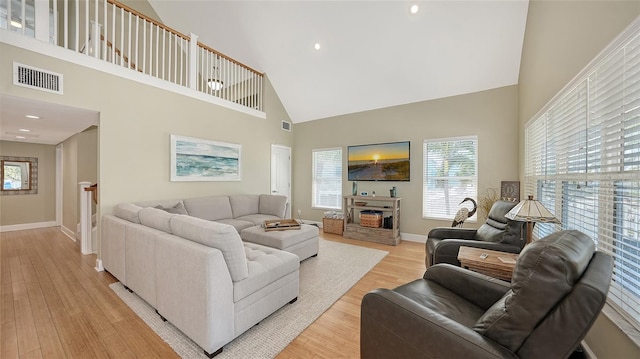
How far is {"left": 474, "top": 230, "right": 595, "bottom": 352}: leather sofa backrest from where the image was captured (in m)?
0.84

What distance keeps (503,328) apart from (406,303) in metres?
0.39

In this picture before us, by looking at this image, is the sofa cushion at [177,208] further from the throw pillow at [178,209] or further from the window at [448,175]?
the window at [448,175]

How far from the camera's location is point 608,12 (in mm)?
1424

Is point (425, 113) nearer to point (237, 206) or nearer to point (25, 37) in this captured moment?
point (237, 206)

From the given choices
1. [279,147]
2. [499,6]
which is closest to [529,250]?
[499,6]

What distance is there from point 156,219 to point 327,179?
4.00m

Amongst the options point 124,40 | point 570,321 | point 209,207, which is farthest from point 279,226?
point 124,40

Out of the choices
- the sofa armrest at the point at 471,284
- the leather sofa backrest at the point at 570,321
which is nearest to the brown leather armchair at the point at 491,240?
the sofa armrest at the point at 471,284

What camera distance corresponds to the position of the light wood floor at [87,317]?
5.60 feet

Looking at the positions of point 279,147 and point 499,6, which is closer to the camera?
point 499,6

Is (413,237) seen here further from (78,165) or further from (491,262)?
(78,165)

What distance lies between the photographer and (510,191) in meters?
3.65

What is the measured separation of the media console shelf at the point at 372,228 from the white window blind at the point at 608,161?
2388mm

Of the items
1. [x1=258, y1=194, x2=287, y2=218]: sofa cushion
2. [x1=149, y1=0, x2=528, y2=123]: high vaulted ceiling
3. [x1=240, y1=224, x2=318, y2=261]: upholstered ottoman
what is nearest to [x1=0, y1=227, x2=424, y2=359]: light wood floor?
[x1=240, y1=224, x2=318, y2=261]: upholstered ottoman
